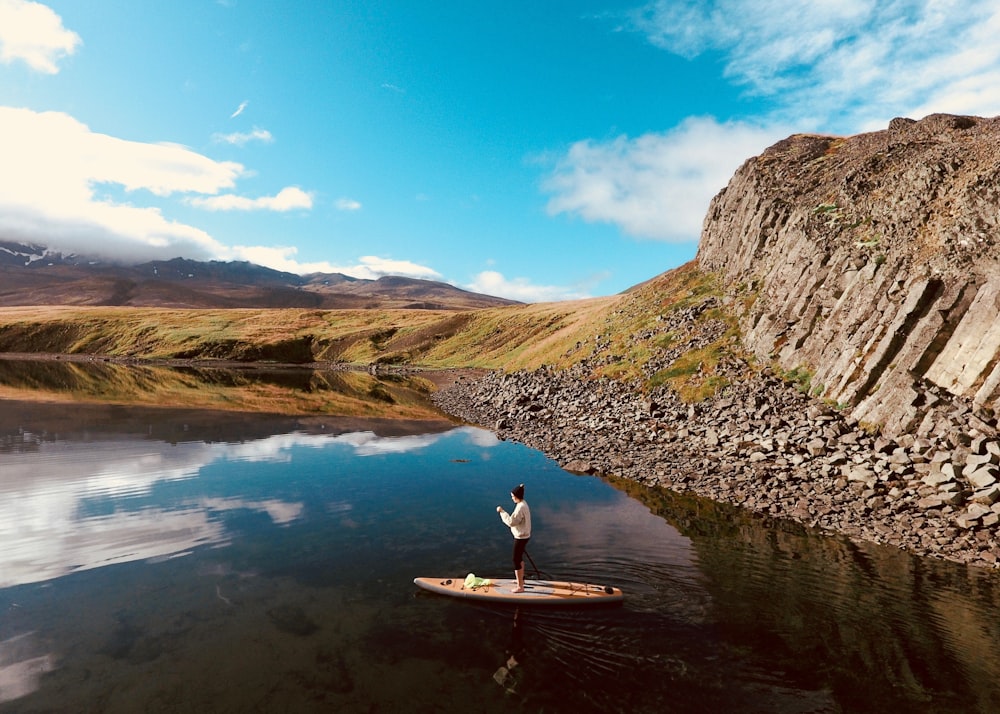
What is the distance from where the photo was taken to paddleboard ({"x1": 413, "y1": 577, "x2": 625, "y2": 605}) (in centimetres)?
1886

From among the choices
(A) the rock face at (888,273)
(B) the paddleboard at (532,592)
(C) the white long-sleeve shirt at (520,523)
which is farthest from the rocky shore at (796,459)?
(C) the white long-sleeve shirt at (520,523)

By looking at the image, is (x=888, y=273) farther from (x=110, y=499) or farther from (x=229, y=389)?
(x=229, y=389)

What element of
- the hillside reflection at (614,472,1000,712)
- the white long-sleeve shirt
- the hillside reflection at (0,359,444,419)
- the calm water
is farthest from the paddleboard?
the hillside reflection at (0,359,444,419)

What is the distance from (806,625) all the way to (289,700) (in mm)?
16908

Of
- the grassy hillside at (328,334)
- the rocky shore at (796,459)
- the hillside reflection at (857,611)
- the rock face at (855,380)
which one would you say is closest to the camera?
the hillside reflection at (857,611)

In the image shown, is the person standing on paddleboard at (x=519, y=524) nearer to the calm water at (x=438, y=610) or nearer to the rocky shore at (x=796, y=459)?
the calm water at (x=438, y=610)

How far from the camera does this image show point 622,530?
86.9 ft

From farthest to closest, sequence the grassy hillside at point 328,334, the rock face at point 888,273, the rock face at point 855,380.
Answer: the grassy hillside at point 328,334
the rock face at point 888,273
the rock face at point 855,380

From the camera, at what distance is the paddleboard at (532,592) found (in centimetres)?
1886

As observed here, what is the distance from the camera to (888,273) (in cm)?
4000

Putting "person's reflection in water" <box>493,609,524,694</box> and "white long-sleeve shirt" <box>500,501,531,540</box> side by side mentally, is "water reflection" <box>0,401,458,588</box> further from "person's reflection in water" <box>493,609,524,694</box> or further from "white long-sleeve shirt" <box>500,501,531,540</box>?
"person's reflection in water" <box>493,609,524,694</box>

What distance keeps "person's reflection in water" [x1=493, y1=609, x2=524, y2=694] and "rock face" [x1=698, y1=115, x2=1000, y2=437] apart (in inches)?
1047

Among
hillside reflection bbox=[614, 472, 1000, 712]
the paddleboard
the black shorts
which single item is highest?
the black shorts

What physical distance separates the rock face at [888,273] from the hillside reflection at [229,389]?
42271 mm
